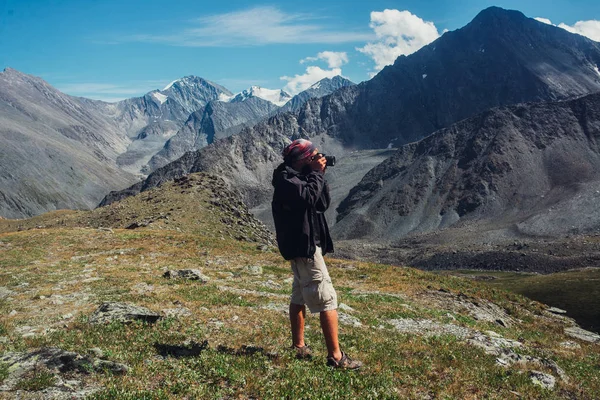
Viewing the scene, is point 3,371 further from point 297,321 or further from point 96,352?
point 297,321

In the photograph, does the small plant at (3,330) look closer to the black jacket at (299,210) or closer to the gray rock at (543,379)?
the black jacket at (299,210)

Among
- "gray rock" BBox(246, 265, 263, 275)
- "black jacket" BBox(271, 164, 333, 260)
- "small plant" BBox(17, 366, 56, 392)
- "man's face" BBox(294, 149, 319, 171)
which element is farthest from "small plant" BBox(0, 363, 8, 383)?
"gray rock" BBox(246, 265, 263, 275)

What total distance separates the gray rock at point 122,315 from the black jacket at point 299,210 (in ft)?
15.9

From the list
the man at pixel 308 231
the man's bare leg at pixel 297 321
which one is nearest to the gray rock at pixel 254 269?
the man's bare leg at pixel 297 321

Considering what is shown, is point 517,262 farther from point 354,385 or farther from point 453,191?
point 354,385

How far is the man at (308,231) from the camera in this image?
8305 millimetres

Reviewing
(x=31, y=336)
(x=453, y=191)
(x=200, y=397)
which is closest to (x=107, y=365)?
(x=200, y=397)

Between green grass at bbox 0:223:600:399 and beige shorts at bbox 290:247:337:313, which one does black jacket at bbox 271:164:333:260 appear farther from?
green grass at bbox 0:223:600:399

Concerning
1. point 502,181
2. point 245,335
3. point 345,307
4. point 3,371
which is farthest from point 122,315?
point 502,181

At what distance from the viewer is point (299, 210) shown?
8.41 meters

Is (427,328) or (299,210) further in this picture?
(427,328)

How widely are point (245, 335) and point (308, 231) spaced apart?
387cm

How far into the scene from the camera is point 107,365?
733cm

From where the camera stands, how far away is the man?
8.30m
